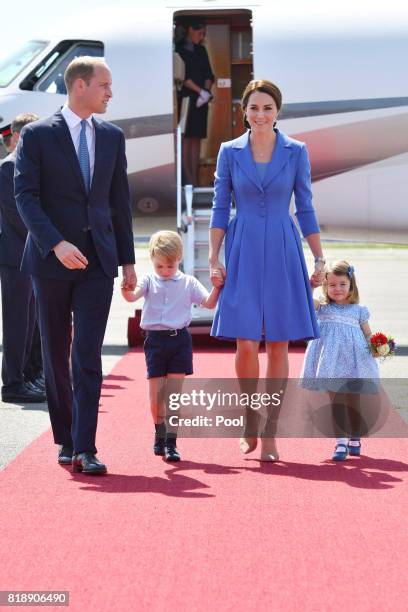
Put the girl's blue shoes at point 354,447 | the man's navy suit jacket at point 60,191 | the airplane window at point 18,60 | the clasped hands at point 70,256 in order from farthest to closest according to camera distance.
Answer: the airplane window at point 18,60, the girl's blue shoes at point 354,447, the man's navy suit jacket at point 60,191, the clasped hands at point 70,256

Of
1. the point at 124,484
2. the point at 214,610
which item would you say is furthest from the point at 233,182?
the point at 214,610

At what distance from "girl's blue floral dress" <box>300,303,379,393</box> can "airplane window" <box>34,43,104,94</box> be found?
672 cm

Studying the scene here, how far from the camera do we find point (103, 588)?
12.1ft

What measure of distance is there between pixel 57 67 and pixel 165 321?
6.82 m

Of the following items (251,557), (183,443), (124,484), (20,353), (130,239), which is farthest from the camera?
(20,353)

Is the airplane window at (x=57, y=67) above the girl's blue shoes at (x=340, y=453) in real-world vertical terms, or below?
above

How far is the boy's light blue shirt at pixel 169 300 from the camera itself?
5.86 metres

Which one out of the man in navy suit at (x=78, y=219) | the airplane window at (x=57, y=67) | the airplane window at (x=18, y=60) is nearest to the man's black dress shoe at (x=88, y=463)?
the man in navy suit at (x=78, y=219)

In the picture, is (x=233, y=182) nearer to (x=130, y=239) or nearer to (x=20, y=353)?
(x=130, y=239)

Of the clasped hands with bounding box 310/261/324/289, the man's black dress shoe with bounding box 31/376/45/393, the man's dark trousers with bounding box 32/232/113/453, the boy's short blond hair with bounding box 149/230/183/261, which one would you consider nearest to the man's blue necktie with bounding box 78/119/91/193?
the man's dark trousers with bounding box 32/232/113/453

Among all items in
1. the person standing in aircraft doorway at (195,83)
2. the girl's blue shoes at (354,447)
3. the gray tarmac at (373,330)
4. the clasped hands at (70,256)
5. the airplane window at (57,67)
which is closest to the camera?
the clasped hands at (70,256)

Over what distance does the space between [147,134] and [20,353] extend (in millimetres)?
4520

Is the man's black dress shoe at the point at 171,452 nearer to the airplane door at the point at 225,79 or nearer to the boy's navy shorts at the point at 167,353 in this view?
the boy's navy shorts at the point at 167,353

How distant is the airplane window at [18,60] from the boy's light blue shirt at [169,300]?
668 cm
